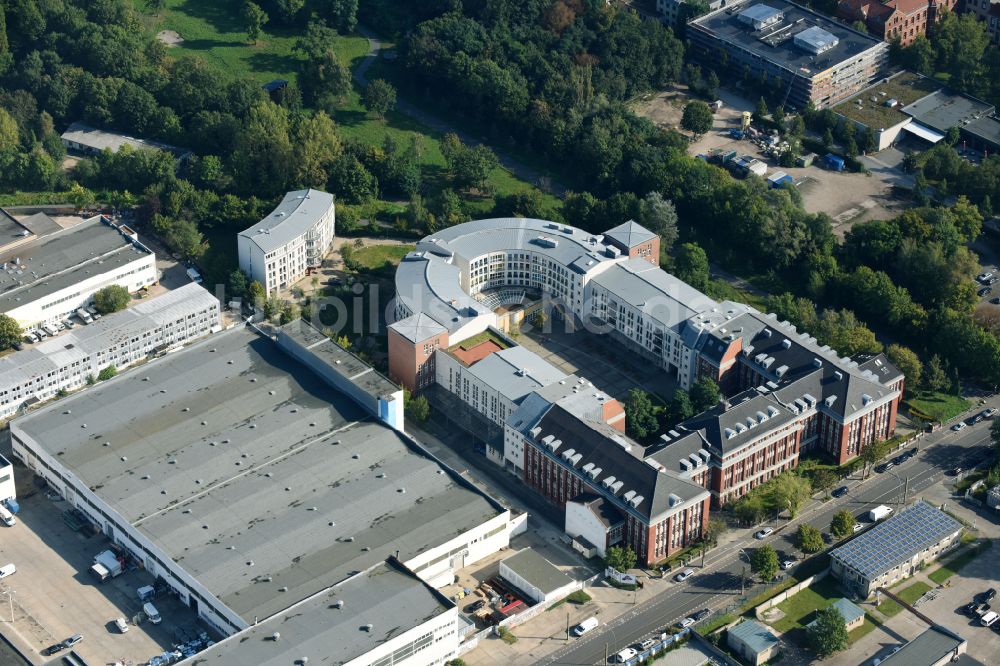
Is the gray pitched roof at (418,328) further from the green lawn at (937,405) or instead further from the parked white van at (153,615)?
the green lawn at (937,405)

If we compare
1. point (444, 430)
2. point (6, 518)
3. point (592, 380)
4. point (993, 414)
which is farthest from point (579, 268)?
point (6, 518)

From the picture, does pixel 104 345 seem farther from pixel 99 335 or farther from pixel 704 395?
pixel 704 395

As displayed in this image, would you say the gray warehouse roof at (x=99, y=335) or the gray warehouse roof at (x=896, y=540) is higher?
the gray warehouse roof at (x=99, y=335)

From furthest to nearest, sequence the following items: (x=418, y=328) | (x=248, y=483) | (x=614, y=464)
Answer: (x=418, y=328) < (x=248, y=483) < (x=614, y=464)

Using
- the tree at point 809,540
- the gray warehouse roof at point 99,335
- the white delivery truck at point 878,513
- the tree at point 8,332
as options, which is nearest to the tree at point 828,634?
the tree at point 809,540

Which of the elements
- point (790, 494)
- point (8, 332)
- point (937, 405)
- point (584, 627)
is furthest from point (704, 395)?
point (8, 332)

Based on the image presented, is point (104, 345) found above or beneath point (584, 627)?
above

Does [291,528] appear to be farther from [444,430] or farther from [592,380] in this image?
[592,380]
